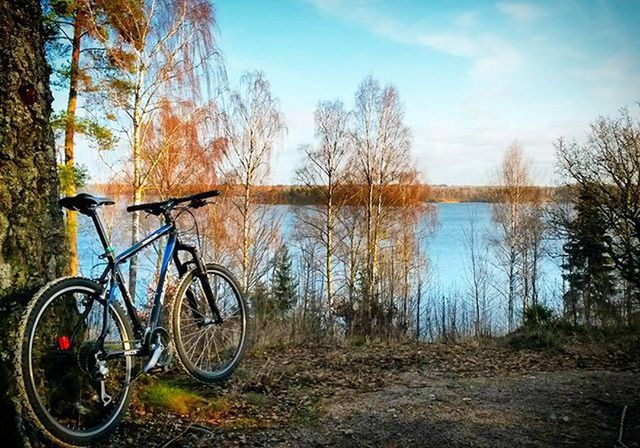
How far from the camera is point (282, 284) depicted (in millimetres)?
18484

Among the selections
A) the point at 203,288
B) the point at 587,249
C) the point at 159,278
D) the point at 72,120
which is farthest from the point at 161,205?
the point at 587,249

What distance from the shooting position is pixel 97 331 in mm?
2504

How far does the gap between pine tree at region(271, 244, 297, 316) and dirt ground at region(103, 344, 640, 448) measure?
391cm

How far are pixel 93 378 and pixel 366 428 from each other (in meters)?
1.57

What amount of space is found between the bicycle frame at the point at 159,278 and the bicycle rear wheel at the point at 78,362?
0.06 metres

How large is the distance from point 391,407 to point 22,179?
2601 millimetres

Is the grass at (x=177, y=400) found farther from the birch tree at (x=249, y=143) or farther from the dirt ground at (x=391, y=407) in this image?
the birch tree at (x=249, y=143)

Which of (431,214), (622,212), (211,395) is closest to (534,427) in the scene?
(211,395)

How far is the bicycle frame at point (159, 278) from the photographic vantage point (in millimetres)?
2457

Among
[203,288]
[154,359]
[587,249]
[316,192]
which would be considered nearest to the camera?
[154,359]

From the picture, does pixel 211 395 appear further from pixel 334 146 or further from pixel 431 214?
pixel 431 214

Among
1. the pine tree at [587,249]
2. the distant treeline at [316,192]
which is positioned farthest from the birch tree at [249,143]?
the pine tree at [587,249]

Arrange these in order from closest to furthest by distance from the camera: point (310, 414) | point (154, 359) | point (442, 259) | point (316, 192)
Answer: point (154, 359), point (310, 414), point (316, 192), point (442, 259)

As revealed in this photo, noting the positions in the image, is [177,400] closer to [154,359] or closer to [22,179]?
[154,359]
